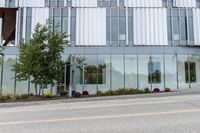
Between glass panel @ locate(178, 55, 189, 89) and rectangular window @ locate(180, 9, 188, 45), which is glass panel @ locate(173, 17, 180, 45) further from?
glass panel @ locate(178, 55, 189, 89)

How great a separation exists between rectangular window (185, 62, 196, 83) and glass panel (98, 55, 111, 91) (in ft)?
29.3

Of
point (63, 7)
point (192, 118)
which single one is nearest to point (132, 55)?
point (63, 7)

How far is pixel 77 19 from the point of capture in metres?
34.6

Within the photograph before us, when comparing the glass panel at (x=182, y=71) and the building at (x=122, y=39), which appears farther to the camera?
the glass panel at (x=182, y=71)

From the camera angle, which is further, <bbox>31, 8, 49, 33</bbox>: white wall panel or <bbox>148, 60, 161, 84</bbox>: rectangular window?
<bbox>31, 8, 49, 33</bbox>: white wall panel

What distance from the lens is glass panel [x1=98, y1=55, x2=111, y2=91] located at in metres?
31.7

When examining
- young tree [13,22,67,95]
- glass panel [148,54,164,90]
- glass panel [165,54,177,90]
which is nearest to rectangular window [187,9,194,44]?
glass panel [165,54,177,90]

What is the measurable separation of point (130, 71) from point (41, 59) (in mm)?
11855

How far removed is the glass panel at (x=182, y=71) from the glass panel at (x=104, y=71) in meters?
8.01

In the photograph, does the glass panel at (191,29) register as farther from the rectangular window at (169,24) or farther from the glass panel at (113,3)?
the glass panel at (113,3)

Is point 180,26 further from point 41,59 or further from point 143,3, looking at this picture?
point 41,59

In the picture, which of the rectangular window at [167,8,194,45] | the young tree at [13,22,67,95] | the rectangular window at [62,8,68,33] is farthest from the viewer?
the rectangular window at [62,8,68,33]

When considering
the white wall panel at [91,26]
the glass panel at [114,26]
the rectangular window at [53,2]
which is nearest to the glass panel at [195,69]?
the glass panel at [114,26]

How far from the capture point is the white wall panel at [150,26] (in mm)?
33744
